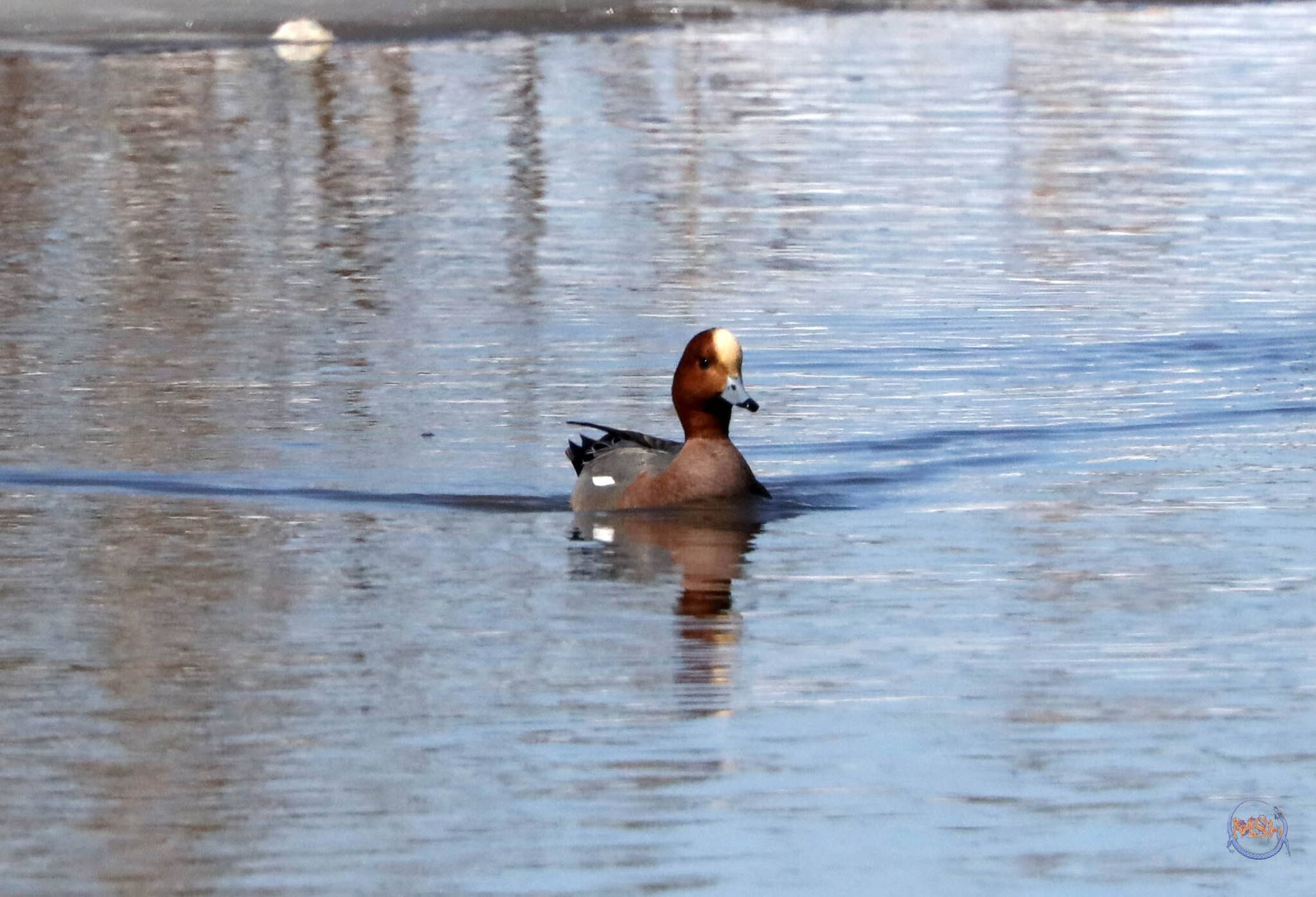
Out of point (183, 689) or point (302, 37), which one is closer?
point (183, 689)

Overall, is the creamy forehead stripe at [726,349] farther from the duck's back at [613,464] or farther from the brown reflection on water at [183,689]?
the brown reflection on water at [183,689]

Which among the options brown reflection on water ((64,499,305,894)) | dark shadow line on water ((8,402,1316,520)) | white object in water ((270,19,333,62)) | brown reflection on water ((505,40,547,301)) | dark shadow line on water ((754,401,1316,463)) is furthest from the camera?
white object in water ((270,19,333,62))

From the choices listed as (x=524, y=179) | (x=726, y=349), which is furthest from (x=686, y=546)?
(x=524, y=179)

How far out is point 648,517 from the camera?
9.49m

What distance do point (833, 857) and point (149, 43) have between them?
82.6 ft

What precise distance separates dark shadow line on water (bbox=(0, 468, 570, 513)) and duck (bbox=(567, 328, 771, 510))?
0.28 metres

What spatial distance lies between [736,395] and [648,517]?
0.58m

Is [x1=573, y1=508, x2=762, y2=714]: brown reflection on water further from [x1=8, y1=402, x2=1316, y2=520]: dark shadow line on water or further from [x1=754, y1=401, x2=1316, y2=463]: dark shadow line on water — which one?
[x1=754, y1=401, x2=1316, y2=463]: dark shadow line on water

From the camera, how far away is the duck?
31.0 feet

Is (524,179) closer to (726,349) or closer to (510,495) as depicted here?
(510,495)

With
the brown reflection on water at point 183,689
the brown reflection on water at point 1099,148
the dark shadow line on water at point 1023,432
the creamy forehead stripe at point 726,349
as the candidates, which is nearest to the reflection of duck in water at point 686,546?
the creamy forehead stripe at point 726,349

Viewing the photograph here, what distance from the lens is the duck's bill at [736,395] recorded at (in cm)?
922

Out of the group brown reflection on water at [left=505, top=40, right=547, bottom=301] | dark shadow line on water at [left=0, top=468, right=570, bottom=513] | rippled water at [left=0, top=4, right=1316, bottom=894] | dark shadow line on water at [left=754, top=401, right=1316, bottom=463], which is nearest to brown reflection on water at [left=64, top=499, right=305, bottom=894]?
rippled water at [left=0, top=4, right=1316, bottom=894]

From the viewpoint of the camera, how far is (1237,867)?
5363 mm
